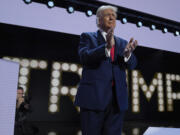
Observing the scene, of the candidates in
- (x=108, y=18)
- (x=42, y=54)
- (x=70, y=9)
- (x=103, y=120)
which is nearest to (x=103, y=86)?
(x=103, y=120)

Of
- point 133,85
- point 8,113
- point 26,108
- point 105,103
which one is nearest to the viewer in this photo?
point 8,113

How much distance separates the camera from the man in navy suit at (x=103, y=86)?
85 cm

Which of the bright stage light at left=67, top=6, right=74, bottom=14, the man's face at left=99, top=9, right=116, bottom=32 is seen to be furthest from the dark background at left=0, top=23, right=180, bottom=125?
the man's face at left=99, top=9, right=116, bottom=32

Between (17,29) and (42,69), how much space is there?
971 millimetres

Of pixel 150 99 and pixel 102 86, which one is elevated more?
pixel 102 86

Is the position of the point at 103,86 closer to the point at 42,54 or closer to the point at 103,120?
the point at 103,120

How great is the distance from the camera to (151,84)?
214 inches

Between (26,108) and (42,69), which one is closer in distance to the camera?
(26,108)

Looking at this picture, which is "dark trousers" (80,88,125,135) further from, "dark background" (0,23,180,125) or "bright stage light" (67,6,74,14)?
"dark background" (0,23,180,125)

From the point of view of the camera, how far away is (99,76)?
2.95ft

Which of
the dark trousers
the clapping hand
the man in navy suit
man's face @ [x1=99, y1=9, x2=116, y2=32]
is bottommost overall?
the dark trousers

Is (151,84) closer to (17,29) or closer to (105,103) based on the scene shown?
(17,29)

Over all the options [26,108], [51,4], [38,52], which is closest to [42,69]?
[38,52]

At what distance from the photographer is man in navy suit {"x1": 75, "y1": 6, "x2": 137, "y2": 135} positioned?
2.80ft
